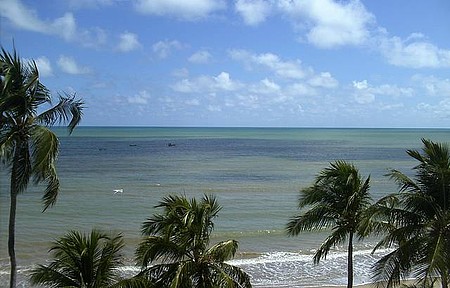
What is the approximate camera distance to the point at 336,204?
46.1ft

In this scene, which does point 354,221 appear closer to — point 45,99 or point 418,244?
point 418,244

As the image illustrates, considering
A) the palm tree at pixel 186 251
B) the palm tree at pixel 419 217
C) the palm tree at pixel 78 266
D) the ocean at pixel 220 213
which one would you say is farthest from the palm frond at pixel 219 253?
the ocean at pixel 220 213

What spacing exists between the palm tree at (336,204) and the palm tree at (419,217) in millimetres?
856

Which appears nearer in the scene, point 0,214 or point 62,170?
point 0,214

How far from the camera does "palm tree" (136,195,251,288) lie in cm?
1095

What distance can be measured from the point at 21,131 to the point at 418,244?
28.9 ft

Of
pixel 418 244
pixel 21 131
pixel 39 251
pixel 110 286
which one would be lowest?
pixel 39 251

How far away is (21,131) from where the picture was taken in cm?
1191

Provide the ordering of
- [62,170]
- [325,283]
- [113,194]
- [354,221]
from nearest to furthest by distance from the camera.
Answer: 1. [354,221]
2. [325,283]
3. [113,194]
4. [62,170]

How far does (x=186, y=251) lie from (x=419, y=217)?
210 inches

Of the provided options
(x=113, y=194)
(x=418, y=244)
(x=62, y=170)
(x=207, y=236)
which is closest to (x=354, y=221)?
(x=418, y=244)

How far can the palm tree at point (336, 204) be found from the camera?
1388cm

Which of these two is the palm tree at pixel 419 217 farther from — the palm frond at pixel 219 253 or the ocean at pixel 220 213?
the palm frond at pixel 219 253

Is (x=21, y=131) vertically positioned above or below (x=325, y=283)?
above
